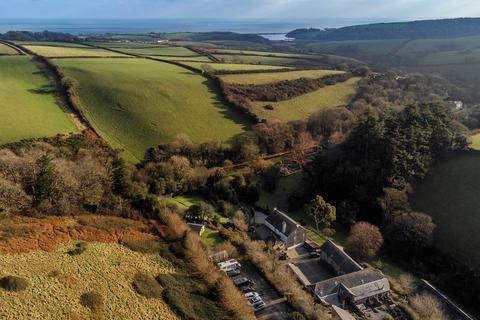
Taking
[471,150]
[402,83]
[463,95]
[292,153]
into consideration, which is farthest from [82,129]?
[463,95]

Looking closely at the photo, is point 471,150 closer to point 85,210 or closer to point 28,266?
point 85,210

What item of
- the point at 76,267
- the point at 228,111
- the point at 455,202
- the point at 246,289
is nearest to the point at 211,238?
the point at 246,289

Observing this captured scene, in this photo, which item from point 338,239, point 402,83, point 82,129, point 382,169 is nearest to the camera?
point 338,239

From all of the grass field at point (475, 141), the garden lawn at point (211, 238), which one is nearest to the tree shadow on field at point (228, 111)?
the garden lawn at point (211, 238)

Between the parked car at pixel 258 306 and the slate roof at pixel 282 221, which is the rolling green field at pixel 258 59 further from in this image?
the parked car at pixel 258 306

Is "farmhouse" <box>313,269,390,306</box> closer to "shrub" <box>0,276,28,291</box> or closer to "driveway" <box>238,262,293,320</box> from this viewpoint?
"driveway" <box>238,262,293,320</box>
